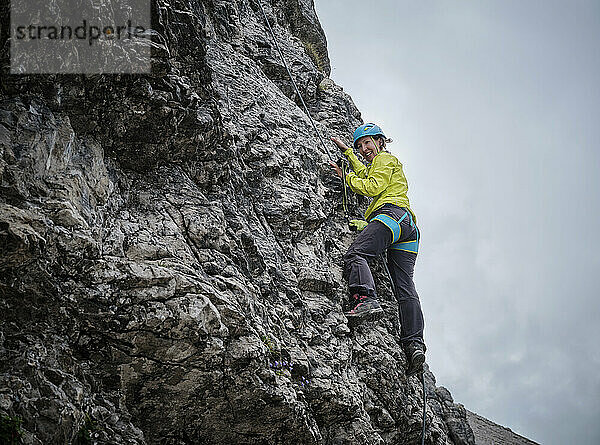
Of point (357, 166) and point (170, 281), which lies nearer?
point (170, 281)

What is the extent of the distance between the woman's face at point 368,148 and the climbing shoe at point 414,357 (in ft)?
10.5

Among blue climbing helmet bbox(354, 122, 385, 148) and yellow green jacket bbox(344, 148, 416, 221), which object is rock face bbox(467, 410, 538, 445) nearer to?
yellow green jacket bbox(344, 148, 416, 221)

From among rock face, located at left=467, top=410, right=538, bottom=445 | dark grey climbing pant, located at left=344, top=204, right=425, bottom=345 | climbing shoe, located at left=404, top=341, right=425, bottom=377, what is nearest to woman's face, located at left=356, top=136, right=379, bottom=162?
dark grey climbing pant, located at left=344, top=204, right=425, bottom=345

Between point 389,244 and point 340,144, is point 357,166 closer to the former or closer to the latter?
point 340,144

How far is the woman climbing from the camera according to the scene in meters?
7.25

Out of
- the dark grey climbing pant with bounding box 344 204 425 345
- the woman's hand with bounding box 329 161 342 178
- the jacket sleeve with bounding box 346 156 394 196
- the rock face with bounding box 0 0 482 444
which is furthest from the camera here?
the woman's hand with bounding box 329 161 342 178

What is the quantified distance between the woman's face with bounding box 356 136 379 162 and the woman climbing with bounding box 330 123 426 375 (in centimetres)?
19

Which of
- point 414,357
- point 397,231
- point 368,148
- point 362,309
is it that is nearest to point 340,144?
point 368,148

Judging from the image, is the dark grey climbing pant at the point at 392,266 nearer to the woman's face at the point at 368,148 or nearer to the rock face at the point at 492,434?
the woman's face at the point at 368,148

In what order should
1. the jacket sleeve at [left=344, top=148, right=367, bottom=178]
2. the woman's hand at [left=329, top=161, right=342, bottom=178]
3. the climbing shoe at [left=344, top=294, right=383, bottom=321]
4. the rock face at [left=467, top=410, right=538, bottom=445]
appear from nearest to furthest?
the climbing shoe at [left=344, top=294, right=383, bottom=321]
the jacket sleeve at [left=344, top=148, right=367, bottom=178]
the woman's hand at [left=329, top=161, right=342, bottom=178]
the rock face at [left=467, top=410, right=538, bottom=445]

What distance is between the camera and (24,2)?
13.8ft

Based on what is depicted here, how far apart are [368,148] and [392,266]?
82.3 inches

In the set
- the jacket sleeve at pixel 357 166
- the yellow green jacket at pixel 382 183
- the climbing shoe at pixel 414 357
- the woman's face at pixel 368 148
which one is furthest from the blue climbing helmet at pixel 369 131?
the climbing shoe at pixel 414 357

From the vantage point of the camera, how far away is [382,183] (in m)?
7.89
